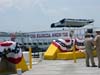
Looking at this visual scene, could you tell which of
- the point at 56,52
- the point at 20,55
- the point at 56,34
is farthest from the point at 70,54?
the point at 56,34

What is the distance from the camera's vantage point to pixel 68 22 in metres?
57.4

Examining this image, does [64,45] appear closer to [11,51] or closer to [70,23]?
[11,51]

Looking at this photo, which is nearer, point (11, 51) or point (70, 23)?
point (11, 51)

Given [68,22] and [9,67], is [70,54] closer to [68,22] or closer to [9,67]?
[9,67]

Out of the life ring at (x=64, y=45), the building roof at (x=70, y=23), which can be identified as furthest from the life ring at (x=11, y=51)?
the building roof at (x=70, y=23)

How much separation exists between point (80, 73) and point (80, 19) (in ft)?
142

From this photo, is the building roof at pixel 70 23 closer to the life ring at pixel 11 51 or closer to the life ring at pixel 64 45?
the life ring at pixel 64 45

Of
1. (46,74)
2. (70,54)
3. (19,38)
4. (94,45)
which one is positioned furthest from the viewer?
(19,38)

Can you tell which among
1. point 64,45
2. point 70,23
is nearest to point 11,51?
point 64,45

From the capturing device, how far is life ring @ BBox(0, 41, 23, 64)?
1777 cm

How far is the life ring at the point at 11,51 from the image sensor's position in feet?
58.3

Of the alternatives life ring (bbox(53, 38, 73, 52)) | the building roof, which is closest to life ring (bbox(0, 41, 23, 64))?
life ring (bbox(53, 38, 73, 52))

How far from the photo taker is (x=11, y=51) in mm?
18109

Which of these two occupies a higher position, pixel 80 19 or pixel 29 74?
pixel 80 19
